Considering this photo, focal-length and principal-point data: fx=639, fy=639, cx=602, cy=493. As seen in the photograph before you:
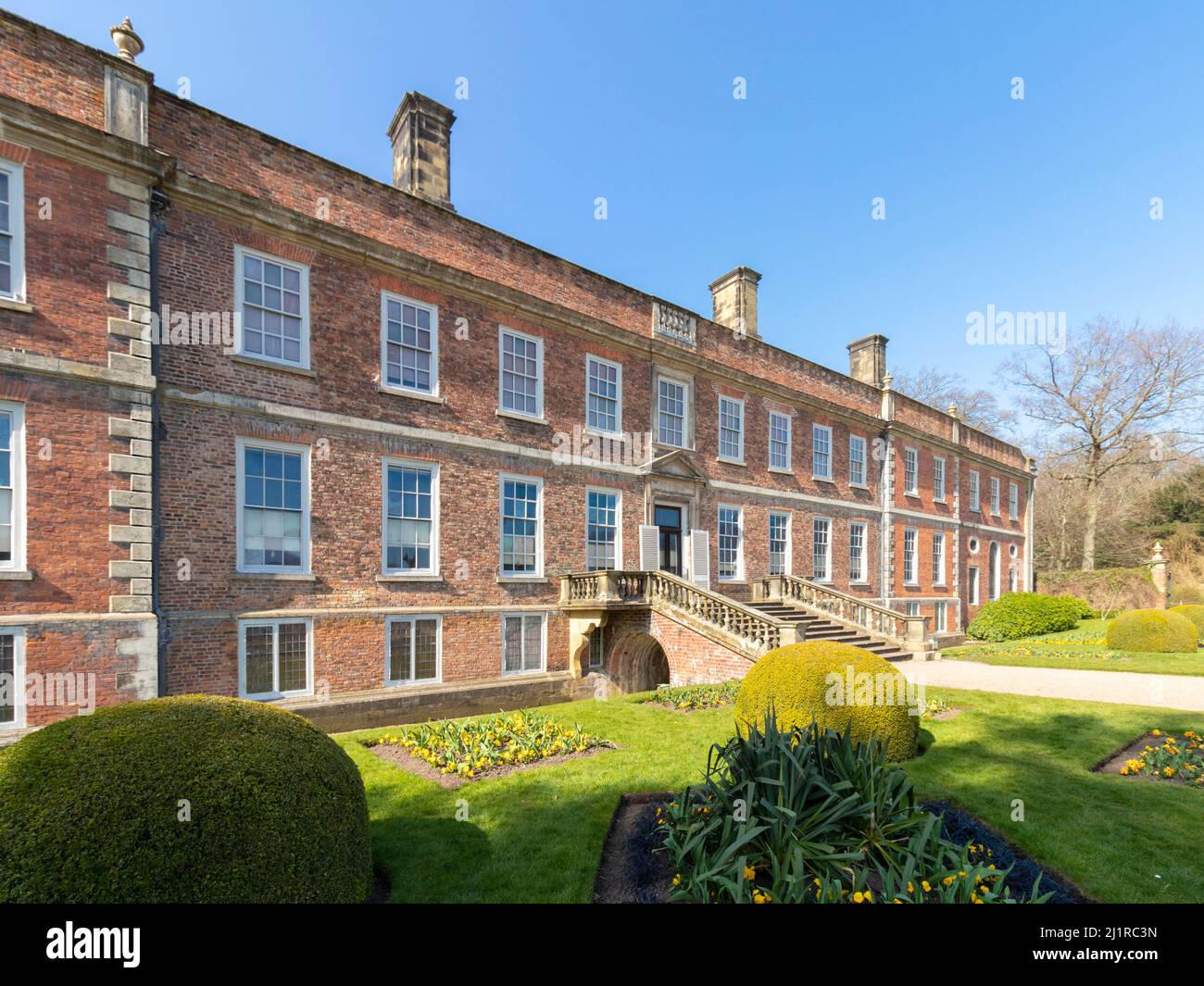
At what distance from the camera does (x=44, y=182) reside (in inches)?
401

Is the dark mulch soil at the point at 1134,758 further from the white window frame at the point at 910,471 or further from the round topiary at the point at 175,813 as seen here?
the white window frame at the point at 910,471

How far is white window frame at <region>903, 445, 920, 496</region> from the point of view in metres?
29.5

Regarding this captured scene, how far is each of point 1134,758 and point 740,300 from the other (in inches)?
724

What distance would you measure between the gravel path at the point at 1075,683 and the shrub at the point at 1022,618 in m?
11.6

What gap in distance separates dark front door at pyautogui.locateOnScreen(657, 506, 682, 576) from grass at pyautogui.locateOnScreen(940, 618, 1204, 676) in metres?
9.34

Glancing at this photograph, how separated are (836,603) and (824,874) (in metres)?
17.8

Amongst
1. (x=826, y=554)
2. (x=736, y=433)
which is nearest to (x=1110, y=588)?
(x=826, y=554)

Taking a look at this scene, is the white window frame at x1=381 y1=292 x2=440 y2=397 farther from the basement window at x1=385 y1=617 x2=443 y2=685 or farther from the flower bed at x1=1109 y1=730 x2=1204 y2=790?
the flower bed at x1=1109 y1=730 x2=1204 y2=790

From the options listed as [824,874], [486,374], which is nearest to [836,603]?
[486,374]

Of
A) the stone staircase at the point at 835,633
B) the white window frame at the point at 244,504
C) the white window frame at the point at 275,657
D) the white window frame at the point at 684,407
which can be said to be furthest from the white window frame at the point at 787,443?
the white window frame at the point at 275,657

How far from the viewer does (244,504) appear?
12.2m

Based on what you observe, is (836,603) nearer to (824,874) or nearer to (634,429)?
(634,429)

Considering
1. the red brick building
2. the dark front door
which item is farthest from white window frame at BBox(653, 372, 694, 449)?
the dark front door

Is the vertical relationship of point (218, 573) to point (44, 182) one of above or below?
below
